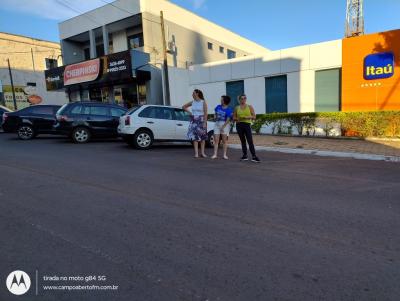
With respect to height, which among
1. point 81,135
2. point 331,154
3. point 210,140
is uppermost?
point 81,135

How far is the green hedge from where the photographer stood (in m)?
11.4

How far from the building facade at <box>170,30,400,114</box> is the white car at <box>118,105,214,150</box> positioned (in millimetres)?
8118

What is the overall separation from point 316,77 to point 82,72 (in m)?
15.4

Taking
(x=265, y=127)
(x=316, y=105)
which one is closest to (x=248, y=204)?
(x=265, y=127)

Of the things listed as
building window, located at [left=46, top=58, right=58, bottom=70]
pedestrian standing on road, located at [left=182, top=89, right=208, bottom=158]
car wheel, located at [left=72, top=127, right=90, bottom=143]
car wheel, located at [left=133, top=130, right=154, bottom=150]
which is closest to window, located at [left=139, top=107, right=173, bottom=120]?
car wheel, located at [left=133, top=130, right=154, bottom=150]

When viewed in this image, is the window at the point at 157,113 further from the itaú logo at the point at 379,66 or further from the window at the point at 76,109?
the itaú logo at the point at 379,66

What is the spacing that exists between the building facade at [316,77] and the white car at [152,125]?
8118 mm

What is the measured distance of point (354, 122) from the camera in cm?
1209

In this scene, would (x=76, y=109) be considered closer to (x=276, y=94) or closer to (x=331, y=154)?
(x=331, y=154)

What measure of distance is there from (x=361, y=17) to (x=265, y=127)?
48.5 meters

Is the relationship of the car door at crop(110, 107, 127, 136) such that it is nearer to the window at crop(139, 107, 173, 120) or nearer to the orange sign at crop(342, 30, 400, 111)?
the window at crop(139, 107, 173, 120)

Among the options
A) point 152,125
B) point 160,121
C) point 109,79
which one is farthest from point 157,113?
point 109,79

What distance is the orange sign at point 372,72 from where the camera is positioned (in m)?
13.6

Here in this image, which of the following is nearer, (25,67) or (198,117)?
(198,117)
